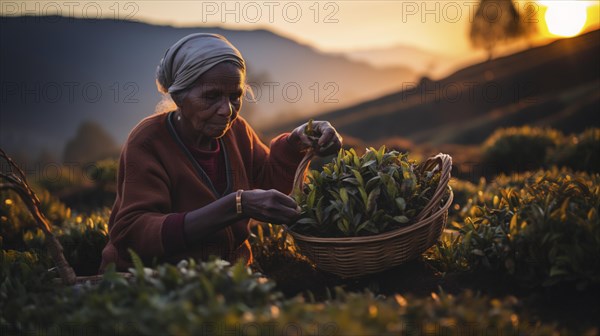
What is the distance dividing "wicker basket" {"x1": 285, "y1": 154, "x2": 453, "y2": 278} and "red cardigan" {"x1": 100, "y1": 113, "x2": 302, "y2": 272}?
2.02 feet

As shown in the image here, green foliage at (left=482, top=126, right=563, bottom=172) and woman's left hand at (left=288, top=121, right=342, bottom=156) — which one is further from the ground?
woman's left hand at (left=288, top=121, right=342, bottom=156)

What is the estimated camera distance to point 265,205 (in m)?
3.12

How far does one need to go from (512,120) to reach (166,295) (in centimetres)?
2043

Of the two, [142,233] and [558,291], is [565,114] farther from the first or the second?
[142,233]

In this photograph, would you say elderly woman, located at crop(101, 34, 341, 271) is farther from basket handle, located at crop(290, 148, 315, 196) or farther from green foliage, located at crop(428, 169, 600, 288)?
green foliage, located at crop(428, 169, 600, 288)

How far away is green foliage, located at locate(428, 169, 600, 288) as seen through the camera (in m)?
2.91

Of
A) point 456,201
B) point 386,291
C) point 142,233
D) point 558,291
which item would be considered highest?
point 142,233

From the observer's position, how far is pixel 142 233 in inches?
127

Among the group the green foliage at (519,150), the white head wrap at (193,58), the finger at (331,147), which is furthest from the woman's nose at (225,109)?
the green foliage at (519,150)

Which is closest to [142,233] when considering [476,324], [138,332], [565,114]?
[138,332]

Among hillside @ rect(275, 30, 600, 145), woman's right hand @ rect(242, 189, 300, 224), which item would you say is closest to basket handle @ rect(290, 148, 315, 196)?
woman's right hand @ rect(242, 189, 300, 224)

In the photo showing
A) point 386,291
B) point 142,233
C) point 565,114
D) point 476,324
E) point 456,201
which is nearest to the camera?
point 476,324

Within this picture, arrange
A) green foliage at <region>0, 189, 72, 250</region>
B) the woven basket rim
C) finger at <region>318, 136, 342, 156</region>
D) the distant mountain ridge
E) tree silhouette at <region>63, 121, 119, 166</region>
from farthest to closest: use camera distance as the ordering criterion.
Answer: tree silhouette at <region>63, 121, 119, 166</region>
the distant mountain ridge
green foliage at <region>0, 189, 72, 250</region>
finger at <region>318, 136, 342, 156</region>
the woven basket rim

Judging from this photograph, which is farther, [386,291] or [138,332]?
[386,291]
